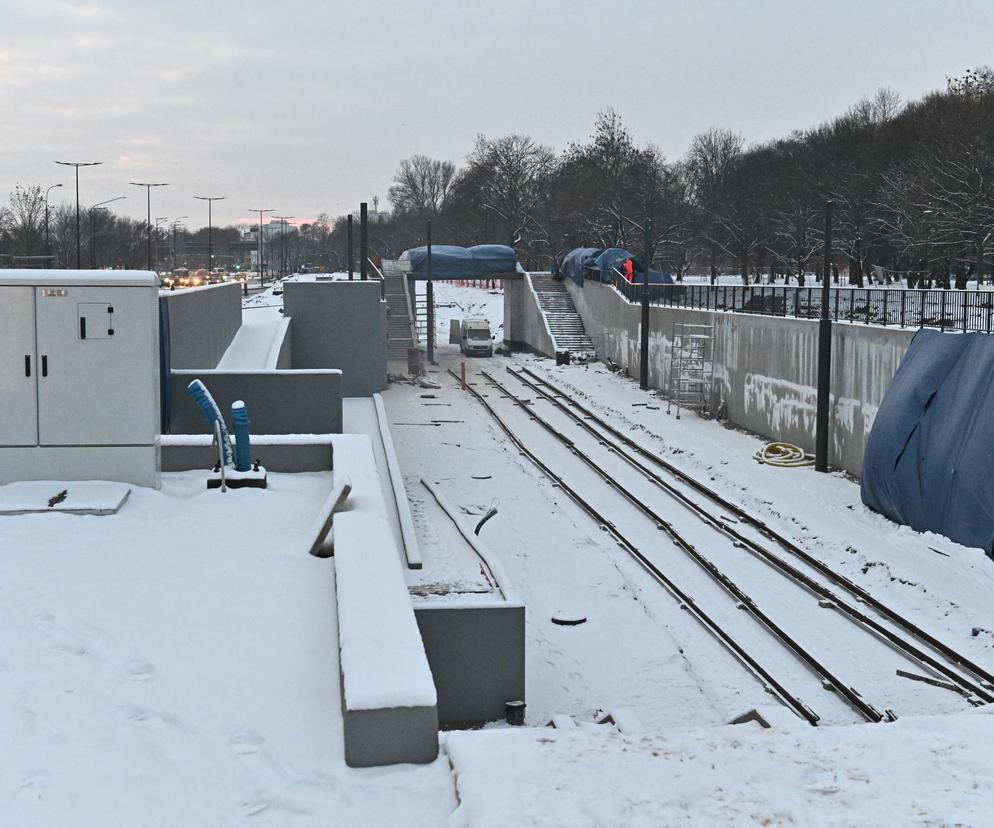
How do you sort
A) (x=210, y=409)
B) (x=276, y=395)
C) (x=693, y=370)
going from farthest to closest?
(x=693, y=370) < (x=276, y=395) < (x=210, y=409)

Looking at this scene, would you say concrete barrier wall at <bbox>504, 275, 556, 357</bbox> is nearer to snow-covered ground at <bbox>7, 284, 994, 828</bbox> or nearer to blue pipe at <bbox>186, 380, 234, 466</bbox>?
blue pipe at <bbox>186, 380, 234, 466</bbox>

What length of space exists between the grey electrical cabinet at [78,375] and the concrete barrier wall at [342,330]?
26.5m

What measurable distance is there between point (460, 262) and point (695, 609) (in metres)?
49.2

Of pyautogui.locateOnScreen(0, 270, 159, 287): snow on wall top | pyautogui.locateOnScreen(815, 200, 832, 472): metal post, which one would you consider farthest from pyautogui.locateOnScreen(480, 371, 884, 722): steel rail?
pyautogui.locateOnScreen(0, 270, 159, 287): snow on wall top

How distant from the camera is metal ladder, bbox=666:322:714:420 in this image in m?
Result: 37.4

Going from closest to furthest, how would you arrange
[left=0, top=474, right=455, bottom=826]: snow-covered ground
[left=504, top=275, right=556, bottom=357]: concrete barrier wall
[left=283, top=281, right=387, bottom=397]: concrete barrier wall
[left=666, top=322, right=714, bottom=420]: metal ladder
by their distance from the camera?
[left=0, top=474, right=455, bottom=826]: snow-covered ground
[left=666, top=322, right=714, bottom=420]: metal ladder
[left=283, top=281, right=387, bottom=397]: concrete barrier wall
[left=504, top=275, right=556, bottom=357]: concrete barrier wall

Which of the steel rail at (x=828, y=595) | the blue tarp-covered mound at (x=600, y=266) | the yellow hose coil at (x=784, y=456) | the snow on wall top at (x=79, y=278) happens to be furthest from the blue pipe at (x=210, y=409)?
the blue tarp-covered mound at (x=600, y=266)

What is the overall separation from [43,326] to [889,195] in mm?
59107

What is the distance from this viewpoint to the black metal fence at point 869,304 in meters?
24.9

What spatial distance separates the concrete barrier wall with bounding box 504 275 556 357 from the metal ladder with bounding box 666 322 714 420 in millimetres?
20368

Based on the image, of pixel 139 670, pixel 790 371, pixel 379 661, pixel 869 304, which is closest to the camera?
pixel 379 661

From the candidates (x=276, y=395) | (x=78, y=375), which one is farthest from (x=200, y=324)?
(x=78, y=375)

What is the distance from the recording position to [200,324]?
25.8m

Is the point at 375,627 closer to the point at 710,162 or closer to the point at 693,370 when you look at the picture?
the point at 693,370
